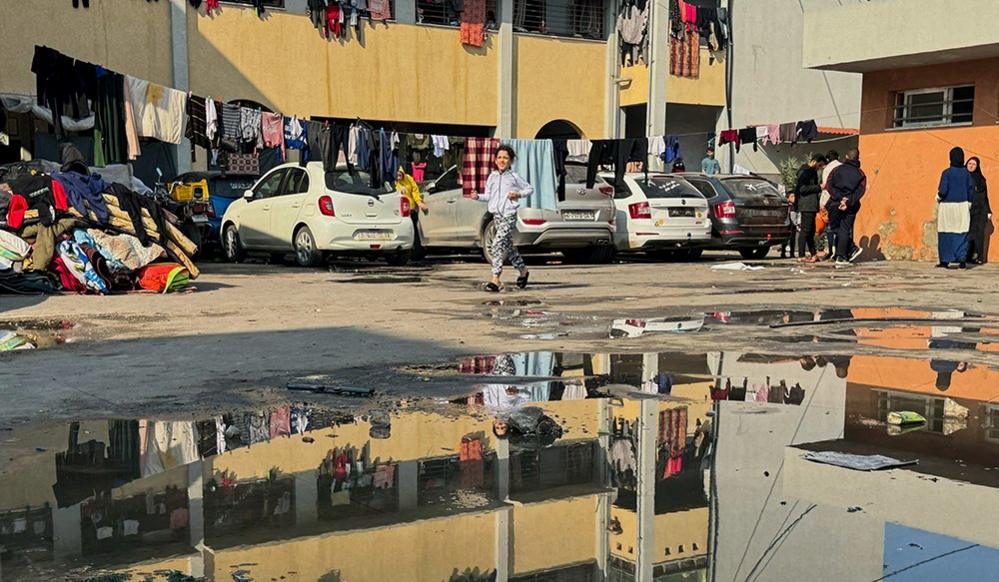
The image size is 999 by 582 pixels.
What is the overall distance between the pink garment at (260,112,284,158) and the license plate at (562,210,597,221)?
18.5ft

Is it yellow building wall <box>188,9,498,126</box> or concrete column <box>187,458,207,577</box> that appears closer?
concrete column <box>187,458,207,577</box>

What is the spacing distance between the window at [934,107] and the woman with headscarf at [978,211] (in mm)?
1263

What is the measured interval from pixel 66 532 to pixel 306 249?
13.8 m

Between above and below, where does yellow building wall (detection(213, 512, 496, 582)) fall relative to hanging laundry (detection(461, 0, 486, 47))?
below

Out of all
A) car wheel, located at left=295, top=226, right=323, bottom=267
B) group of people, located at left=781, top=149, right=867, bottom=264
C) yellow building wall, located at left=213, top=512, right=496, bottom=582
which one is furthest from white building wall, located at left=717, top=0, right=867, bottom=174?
yellow building wall, located at left=213, top=512, right=496, bottom=582

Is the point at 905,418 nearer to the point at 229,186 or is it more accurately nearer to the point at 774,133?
the point at 229,186

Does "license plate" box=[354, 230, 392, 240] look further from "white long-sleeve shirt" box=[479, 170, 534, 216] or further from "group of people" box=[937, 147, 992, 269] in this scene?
"group of people" box=[937, 147, 992, 269]

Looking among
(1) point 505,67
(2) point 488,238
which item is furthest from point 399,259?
(1) point 505,67

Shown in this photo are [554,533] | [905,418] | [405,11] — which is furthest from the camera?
[405,11]

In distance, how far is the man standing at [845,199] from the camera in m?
18.1

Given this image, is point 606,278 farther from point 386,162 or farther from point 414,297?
point 386,162

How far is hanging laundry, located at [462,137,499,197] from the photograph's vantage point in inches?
735

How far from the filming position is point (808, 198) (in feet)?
64.4

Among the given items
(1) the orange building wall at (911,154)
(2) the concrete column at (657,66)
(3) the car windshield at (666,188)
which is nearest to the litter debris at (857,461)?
(3) the car windshield at (666,188)
